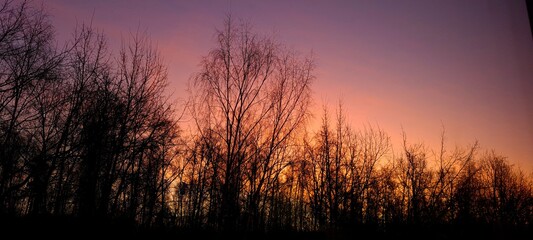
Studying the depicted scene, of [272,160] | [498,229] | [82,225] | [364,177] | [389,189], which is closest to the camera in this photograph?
[498,229]

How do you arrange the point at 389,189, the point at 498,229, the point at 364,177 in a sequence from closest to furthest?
1. the point at 498,229
2. the point at 364,177
3. the point at 389,189

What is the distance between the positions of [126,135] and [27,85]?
213 inches

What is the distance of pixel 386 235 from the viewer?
8.55 metres

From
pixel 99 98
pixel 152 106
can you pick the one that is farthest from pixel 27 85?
pixel 152 106

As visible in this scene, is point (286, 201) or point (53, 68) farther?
point (286, 201)

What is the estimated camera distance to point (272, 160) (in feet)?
58.8

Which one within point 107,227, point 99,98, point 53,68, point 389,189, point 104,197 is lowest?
point 107,227

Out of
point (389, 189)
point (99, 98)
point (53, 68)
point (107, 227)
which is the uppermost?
point (99, 98)

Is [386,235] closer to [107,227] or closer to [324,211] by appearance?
[107,227]

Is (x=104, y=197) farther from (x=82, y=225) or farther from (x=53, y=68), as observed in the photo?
(x=53, y=68)

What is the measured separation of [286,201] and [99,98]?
25.8 meters

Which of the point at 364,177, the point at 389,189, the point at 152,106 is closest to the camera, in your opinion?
the point at 152,106

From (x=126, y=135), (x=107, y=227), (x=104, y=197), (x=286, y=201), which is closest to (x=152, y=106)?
(x=126, y=135)

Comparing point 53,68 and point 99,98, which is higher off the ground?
point 99,98
